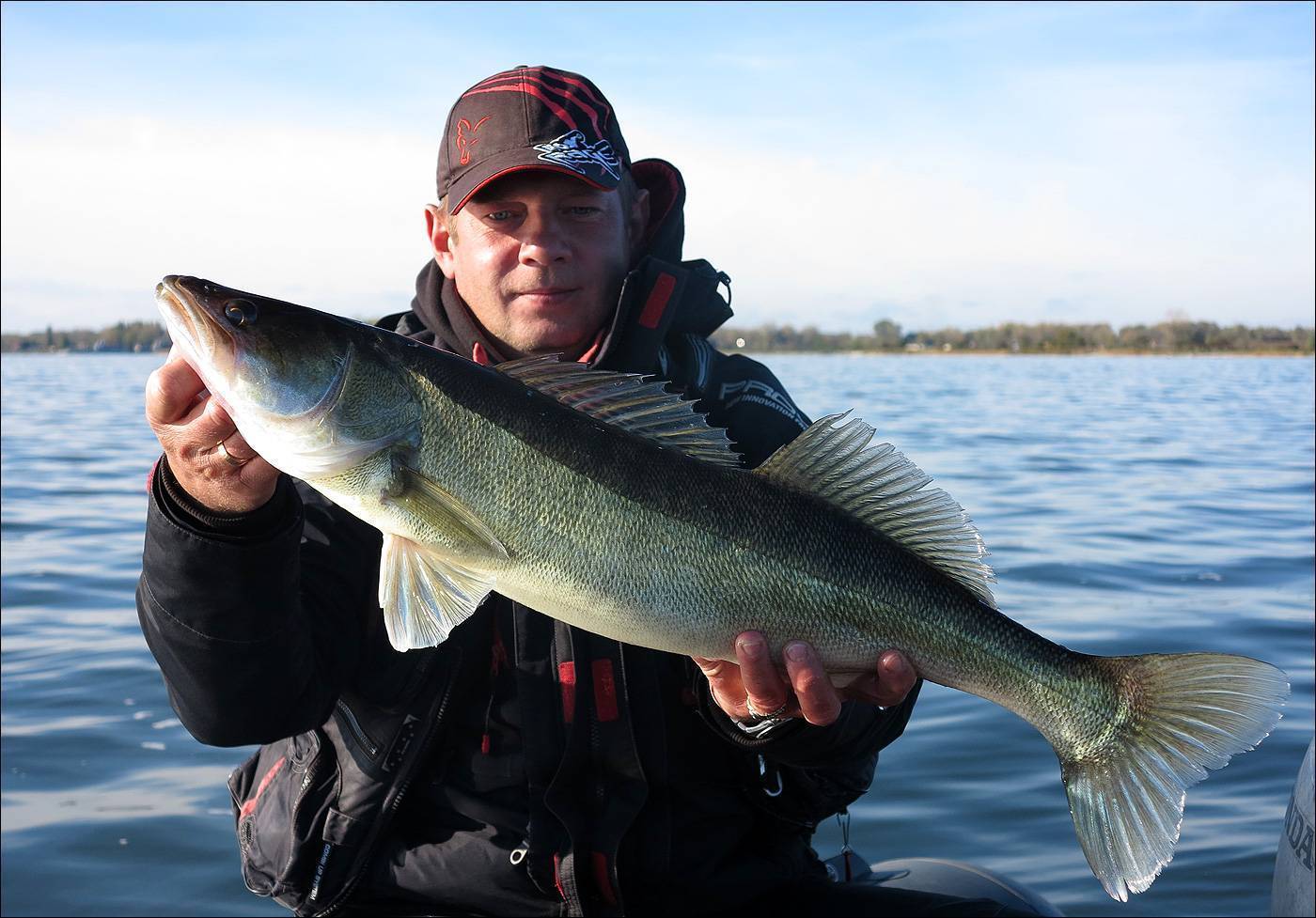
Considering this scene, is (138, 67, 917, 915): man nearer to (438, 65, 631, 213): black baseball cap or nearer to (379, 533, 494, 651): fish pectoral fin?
(438, 65, 631, 213): black baseball cap

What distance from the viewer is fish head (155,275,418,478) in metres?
2.82

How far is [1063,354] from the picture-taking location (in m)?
96.2

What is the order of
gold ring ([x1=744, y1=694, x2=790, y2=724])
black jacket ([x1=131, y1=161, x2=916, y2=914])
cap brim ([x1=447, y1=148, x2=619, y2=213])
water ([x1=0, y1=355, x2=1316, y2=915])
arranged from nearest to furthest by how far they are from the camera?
gold ring ([x1=744, y1=694, x2=790, y2=724]) → black jacket ([x1=131, y1=161, x2=916, y2=914]) → cap brim ([x1=447, y1=148, x2=619, y2=213]) → water ([x1=0, y1=355, x2=1316, y2=915])

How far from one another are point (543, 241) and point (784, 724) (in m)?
1.81

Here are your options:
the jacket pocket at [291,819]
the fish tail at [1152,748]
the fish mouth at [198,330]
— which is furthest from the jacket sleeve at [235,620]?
the fish tail at [1152,748]

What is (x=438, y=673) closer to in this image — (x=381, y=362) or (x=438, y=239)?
(x=381, y=362)

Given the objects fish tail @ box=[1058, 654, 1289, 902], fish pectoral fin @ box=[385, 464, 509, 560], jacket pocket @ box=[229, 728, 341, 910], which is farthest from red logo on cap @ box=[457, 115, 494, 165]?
fish tail @ box=[1058, 654, 1289, 902]

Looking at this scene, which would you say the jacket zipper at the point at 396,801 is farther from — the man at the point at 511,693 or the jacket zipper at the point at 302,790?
the jacket zipper at the point at 302,790

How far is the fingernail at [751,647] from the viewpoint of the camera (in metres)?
3.04

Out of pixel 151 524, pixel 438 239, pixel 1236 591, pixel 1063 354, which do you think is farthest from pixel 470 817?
pixel 1063 354

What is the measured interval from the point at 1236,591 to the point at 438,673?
29.4ft

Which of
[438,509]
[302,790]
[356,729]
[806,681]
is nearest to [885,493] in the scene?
[806,681]

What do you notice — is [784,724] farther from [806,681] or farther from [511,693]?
[511,693]

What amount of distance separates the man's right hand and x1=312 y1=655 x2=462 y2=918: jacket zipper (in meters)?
0.96
